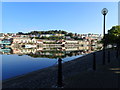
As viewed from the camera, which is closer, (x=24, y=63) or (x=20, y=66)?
(x=20, y=66)

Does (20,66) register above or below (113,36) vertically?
below

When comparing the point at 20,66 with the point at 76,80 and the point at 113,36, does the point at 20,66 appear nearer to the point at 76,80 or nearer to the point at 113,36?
the point at 76,80

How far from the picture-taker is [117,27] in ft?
190

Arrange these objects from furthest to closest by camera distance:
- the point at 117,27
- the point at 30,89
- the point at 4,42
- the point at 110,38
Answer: the point at 4,42, the point at 117,27, the point at 110,38, the point at 30,89

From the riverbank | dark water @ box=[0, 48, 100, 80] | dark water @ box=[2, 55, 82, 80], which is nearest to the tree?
dark water @ box=[0, 48, 100, 80]

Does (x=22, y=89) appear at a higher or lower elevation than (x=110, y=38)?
lower

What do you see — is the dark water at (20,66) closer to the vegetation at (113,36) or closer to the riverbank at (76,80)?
the riverbank at (76,80)

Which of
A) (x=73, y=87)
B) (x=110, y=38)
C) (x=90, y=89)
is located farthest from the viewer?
(x=110, y=38)

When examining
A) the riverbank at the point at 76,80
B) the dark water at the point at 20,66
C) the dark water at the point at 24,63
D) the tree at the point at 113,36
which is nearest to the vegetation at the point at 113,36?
the tree at the point at 113,36

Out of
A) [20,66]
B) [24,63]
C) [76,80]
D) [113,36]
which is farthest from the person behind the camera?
[113,36]

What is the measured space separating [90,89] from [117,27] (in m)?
56.4

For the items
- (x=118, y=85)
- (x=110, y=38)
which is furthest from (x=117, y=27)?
(x=118, y=85)

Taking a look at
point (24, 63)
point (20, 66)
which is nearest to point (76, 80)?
point (20, 66)

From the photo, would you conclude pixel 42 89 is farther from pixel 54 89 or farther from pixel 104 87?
pixel 104 87
